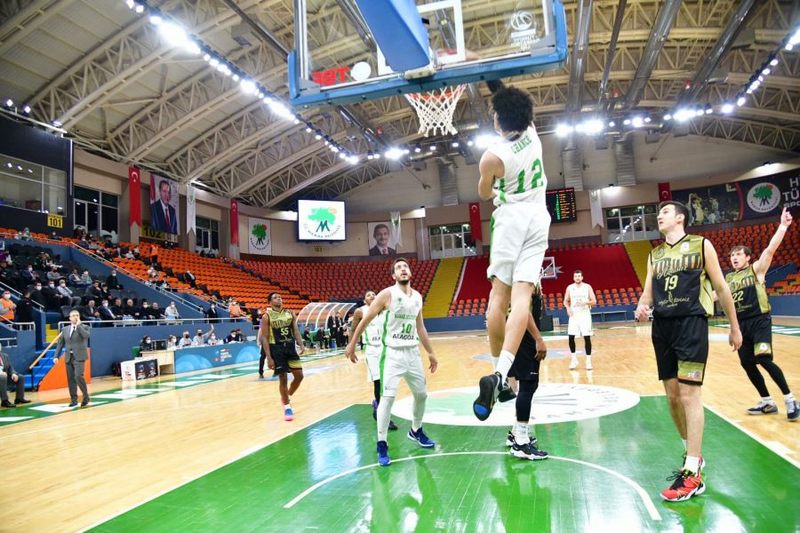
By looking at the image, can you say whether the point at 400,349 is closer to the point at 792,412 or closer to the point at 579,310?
the point at 792,412

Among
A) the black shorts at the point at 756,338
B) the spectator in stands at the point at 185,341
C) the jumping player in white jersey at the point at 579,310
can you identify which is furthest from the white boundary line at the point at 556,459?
the spectator in stands at the point at 185,341

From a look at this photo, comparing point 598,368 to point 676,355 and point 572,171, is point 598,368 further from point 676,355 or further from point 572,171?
point 572,171

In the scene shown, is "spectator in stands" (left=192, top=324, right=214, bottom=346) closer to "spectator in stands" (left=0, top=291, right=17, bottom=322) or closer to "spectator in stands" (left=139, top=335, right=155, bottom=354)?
"spectator in stands" (left=139, top=335, right=155, bottom=354)

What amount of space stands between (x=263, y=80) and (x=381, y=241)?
1589 centimetres

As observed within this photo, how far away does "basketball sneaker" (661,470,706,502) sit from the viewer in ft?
10.3

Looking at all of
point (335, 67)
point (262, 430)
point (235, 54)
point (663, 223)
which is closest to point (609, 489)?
point (663, 223)

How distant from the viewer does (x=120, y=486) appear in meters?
4.28

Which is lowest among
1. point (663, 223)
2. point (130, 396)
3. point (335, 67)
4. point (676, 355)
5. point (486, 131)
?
point (130, 396)

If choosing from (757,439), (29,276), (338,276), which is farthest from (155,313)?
(338,276)

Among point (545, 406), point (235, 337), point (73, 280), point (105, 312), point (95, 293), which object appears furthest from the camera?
point (235, 337)

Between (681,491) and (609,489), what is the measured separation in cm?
44

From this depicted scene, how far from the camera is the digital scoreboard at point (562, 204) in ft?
103

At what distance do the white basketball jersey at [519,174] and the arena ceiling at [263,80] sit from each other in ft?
49.4

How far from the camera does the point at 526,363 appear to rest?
14.2 feet
